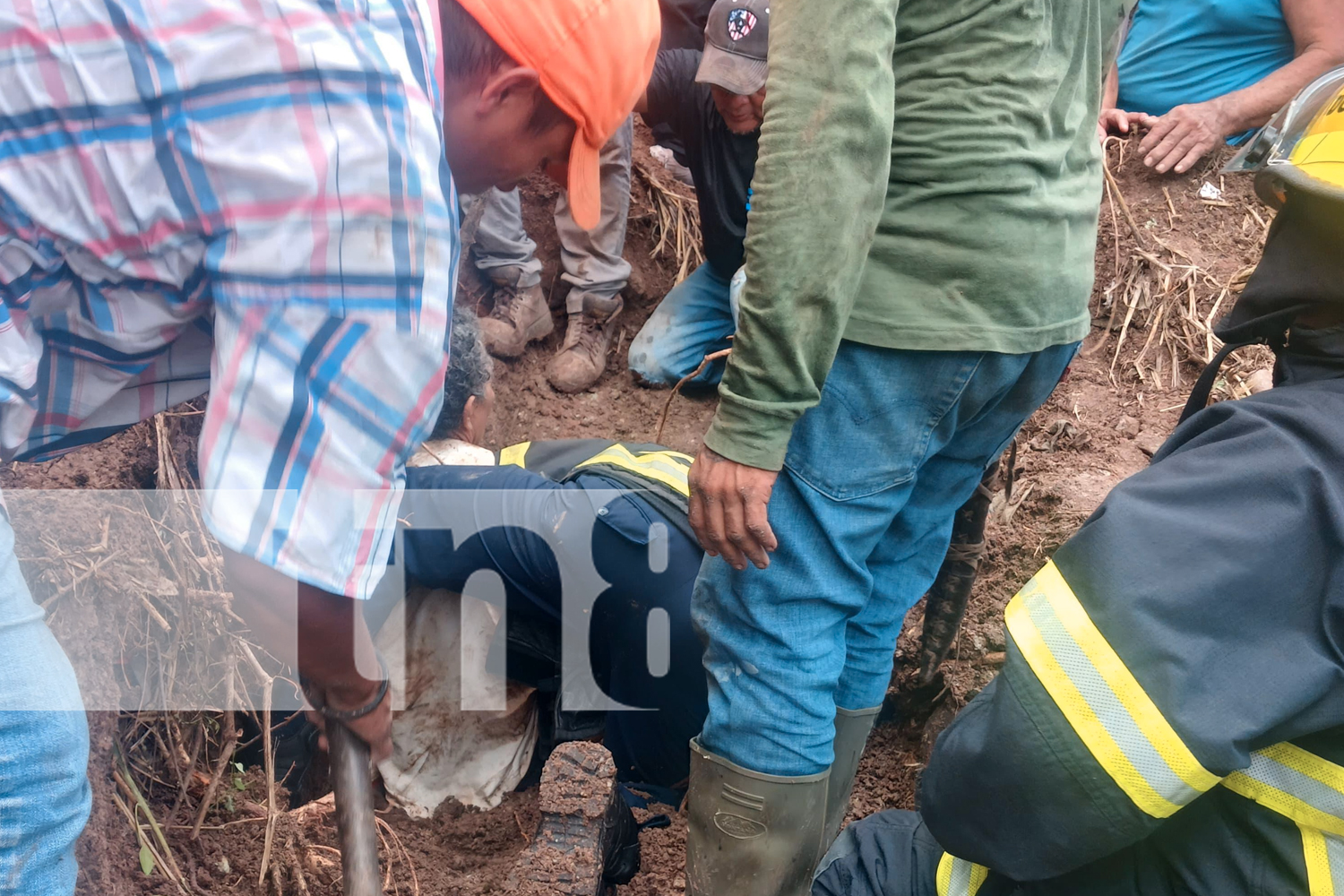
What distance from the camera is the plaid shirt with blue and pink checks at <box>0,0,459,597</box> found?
80 centimetres

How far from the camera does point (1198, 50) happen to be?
10.7 ft

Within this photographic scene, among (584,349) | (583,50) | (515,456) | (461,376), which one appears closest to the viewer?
(583,50)

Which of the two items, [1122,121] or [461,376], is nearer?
[461,376]

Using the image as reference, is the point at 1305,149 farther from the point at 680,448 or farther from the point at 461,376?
the point at 680,448

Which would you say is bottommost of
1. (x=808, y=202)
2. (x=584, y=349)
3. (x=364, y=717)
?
(x=584, y=349)

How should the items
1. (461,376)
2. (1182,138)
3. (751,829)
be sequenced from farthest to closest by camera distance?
1. (1182,138)
2. (461,376)
3. (751,829)

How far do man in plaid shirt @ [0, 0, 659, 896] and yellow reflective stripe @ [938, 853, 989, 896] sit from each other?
92cm

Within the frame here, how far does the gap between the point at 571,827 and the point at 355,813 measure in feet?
1.64

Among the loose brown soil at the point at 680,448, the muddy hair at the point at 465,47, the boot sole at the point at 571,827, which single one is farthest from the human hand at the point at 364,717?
the muddy hair at the point at 465,47

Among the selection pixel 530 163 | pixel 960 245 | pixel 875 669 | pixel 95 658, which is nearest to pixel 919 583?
pixel 875 669

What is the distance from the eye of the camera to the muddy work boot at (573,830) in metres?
1.65

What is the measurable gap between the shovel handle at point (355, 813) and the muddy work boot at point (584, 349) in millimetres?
2738

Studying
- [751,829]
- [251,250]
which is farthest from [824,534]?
[251,250]

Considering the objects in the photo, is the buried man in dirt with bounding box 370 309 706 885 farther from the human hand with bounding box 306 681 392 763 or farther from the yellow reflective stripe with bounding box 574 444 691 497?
the human hand with bounding box 306 681 392 763
